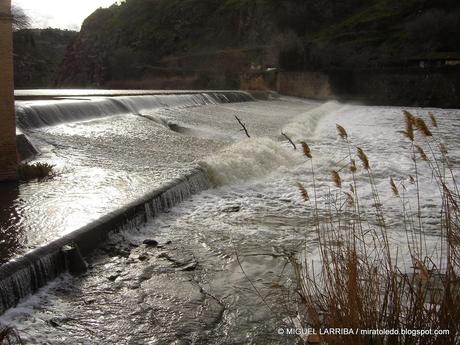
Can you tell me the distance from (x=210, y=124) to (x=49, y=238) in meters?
8.78

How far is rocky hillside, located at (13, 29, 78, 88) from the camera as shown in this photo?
4234 cm

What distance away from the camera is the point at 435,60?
100 feet

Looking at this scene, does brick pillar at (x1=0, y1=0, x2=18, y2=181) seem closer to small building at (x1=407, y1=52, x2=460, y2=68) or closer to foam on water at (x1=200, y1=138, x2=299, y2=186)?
foam on water at (x1=200, y1=138, x2=299, y2=186)

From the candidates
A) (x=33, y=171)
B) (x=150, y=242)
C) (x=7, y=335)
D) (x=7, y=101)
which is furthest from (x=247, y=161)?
(x=7, y=335)

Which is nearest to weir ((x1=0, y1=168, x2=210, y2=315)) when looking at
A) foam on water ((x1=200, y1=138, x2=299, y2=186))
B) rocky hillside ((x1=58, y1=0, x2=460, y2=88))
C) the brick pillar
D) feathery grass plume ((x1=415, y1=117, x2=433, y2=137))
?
foam on water ((x1=200, y1=138, x2=299, y2=186))

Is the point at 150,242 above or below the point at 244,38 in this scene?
below

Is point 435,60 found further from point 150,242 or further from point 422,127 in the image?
point 422,127

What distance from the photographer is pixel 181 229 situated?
5441 millimetres

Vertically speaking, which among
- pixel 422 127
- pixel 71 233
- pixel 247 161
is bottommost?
pixel 247 161

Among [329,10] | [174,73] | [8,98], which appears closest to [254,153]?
[8,98]

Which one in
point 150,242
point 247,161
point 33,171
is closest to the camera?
point 150,242

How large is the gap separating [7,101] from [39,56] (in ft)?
177

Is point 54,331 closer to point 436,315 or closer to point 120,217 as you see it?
point 120,217

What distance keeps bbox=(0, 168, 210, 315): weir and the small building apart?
2746cm
